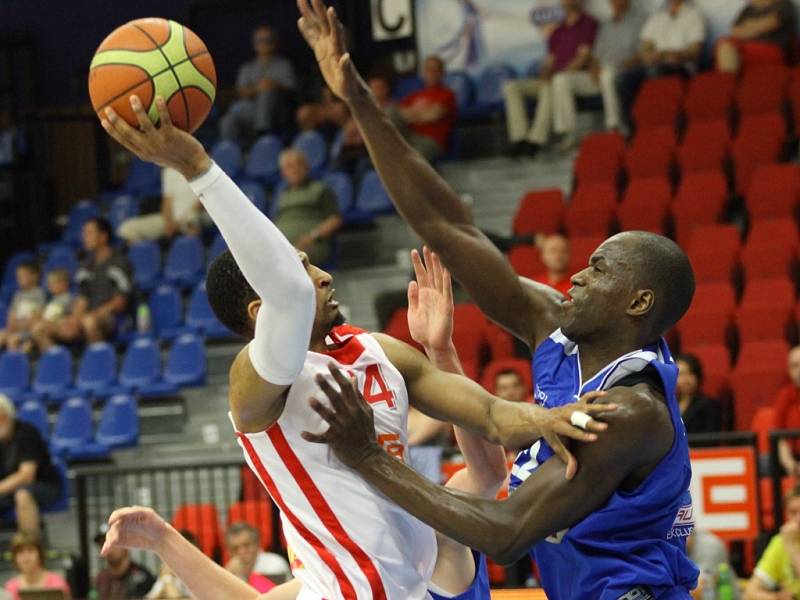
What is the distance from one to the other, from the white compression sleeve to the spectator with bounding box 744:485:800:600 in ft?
13.9

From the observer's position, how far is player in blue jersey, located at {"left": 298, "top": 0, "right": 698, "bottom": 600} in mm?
3592

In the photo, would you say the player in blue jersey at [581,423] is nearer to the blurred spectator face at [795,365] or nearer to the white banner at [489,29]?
the blurred spectator face at [795,365]

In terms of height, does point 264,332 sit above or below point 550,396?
above

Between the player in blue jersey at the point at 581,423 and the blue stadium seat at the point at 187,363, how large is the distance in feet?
26.9

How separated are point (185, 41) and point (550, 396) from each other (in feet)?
4.53

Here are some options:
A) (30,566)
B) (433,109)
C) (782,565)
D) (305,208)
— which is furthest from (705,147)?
(30,566)

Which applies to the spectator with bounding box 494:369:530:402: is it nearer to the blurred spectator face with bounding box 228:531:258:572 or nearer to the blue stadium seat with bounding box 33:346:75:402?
the blurred spectator face with bounding box 228:531:258:572

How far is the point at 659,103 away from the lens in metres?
11.9

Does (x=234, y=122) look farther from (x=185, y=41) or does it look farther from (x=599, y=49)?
(x=185, y=41)

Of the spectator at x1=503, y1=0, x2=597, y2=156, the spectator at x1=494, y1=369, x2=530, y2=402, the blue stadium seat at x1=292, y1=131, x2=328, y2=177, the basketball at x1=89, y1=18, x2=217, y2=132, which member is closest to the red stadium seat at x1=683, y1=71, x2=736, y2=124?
the spectator at x1=503, y1=0, x2=597, y2=156

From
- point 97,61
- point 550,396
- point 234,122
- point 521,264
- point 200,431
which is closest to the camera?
Answer: point 97,61

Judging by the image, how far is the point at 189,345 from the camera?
40.4ft

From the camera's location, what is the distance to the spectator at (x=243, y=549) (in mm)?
7582

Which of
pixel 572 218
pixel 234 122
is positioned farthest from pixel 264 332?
pixel 234 122
